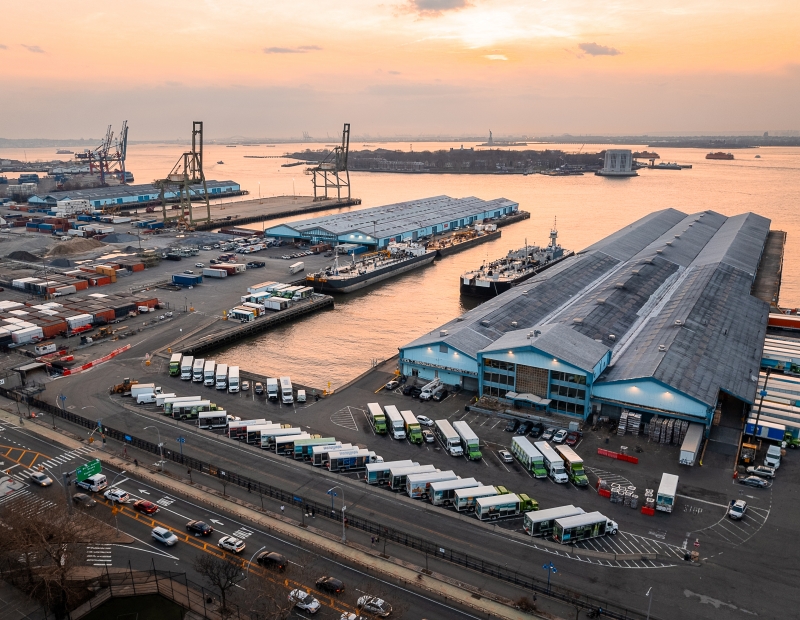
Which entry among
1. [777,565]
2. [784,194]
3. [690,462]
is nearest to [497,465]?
[690,462]

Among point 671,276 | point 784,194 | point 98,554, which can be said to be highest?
point 784,194

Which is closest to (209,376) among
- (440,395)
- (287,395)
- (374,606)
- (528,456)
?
(287,395)

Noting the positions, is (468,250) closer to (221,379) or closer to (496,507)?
(221,379)

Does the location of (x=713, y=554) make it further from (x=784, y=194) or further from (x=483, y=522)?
(x=784, y=194)

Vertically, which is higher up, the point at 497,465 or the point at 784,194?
the point at 784,194

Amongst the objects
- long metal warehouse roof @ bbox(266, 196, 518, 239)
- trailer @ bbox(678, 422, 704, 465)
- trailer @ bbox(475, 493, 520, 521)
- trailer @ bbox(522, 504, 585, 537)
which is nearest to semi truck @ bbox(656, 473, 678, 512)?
trailer @ bbox(678, 422, 704, 465)
